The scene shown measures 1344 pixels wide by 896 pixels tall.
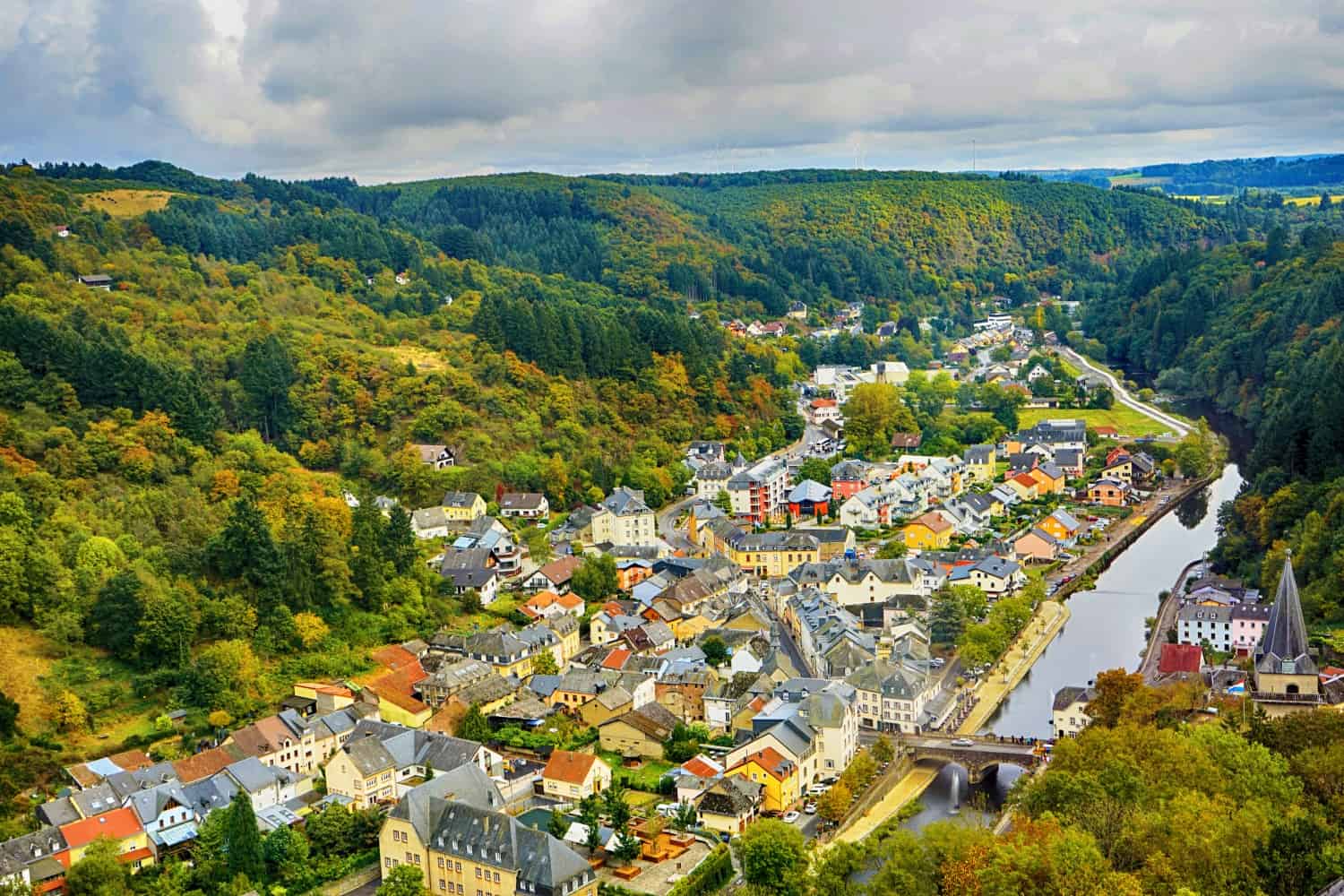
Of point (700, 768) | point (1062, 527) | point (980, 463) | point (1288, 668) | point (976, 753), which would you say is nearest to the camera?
point (700, 768)

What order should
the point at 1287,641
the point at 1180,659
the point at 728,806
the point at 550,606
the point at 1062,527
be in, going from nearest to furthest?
the point at 728,806
the point at 1287,641
the point at 1180,659
the point at 550,606
the point at 1062,527

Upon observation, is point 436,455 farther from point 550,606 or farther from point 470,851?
point 470,851

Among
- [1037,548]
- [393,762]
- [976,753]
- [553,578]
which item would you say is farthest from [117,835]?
[1037,548]

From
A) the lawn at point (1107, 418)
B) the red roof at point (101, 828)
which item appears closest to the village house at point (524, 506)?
the red roof at point (101, 828)

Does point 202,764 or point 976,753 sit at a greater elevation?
point 202,764

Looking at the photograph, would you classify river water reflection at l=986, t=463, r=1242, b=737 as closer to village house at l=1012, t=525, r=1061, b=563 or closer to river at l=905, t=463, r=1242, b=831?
river at l=905, t=463, r=1242, b=831

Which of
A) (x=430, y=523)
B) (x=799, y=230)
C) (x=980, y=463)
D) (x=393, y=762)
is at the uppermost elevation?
(x=799, y=230)
